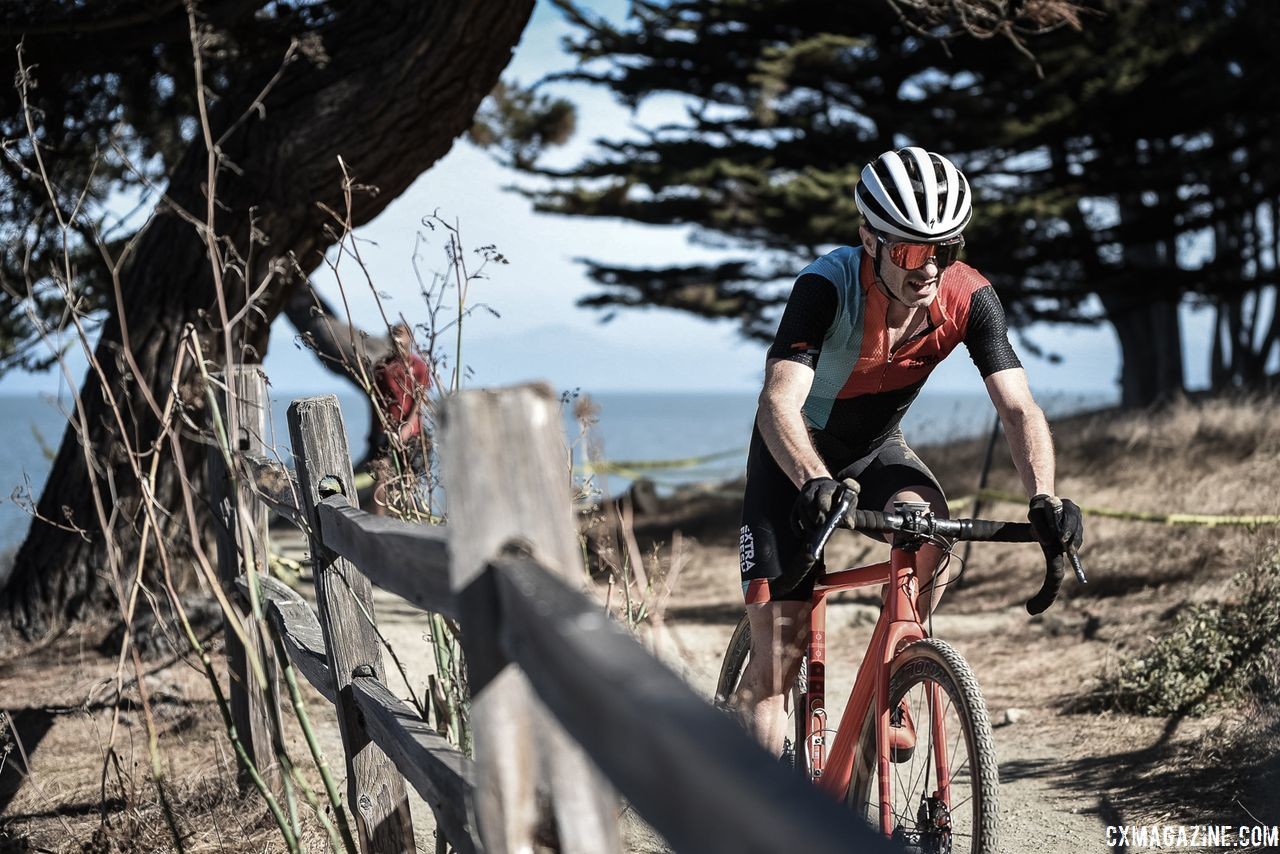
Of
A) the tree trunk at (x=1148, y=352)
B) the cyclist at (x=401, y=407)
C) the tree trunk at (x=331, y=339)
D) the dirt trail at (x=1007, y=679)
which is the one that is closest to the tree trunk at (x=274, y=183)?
the tree trunk at (x=331, y=339)

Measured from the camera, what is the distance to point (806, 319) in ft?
11.8

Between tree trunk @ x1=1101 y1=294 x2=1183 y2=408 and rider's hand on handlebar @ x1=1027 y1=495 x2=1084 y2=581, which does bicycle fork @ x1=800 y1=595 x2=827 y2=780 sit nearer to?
rider's hand on handlebar @ x1=1027 y1=495 x2=1084 y2=581

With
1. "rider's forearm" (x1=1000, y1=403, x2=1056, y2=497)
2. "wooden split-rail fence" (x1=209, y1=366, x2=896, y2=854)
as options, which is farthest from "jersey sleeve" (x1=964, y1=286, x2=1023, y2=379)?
"wooden split-rail fence" (x1=209, y1=366, x2=896, y2=854)

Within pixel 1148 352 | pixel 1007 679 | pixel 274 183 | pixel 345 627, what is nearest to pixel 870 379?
pixel 345 627

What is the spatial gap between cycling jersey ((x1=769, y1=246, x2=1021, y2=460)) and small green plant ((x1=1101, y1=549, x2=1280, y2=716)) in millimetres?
2551

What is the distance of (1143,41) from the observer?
15680 millimetres

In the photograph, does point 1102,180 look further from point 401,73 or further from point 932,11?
point 401,73

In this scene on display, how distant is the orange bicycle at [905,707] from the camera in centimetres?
297

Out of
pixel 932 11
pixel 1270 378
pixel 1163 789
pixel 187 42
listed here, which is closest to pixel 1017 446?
pixel 1163 789

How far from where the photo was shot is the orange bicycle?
2971mm

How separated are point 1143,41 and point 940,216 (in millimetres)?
14276

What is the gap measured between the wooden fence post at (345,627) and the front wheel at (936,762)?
4.38ft

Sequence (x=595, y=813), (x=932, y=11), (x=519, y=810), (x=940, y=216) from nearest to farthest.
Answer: (x=595, y=813) < (x=519, y=810) < (x=940, y=216) < (x=932, y=11)

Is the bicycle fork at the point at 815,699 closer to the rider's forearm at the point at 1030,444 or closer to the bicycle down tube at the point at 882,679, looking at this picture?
the bicycle down tube at the point at 882,679
